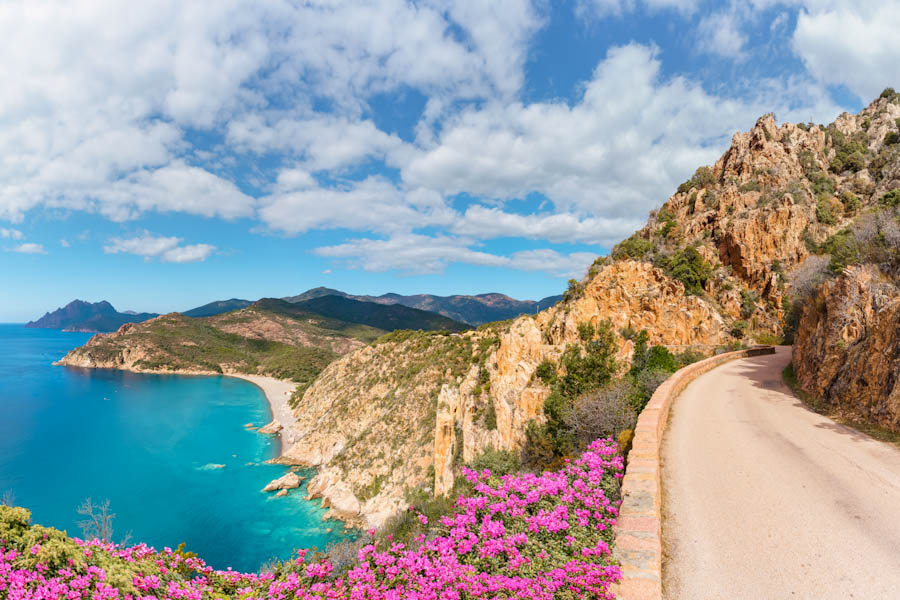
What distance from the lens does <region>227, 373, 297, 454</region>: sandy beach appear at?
68169mm

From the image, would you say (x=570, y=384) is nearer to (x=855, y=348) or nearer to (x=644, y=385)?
(x=644, y=385)

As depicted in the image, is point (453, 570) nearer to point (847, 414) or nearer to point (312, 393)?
point (847, 414)

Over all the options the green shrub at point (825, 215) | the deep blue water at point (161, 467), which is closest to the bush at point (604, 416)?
the deep blue water at point (161, 467)

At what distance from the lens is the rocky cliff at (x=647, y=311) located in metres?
22.0

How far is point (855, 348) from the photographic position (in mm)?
10609

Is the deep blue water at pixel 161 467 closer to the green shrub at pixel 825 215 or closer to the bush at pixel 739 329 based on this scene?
the bush at pixel 739 329

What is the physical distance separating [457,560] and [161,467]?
67345 mm

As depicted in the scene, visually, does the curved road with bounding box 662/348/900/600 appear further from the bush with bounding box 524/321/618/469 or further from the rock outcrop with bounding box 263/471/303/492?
the rock outcrop with bounding box 263/471/303/492

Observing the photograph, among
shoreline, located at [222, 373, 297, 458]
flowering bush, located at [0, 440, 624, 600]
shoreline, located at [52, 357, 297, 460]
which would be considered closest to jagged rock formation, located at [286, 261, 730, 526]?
shoreline, located at [222, 373, 297, 458]

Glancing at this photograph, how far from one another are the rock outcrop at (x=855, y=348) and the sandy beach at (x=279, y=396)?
63018 millimetres

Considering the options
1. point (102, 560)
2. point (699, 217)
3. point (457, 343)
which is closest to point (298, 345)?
point (457, 343)

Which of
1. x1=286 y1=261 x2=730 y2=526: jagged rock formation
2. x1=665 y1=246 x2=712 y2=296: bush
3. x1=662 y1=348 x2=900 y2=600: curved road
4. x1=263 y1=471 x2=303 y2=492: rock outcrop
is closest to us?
x1=662 y1=348 x2=900 y2=600: curved road

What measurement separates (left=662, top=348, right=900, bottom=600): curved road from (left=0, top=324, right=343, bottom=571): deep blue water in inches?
1299

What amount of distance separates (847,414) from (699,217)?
3576 cm
